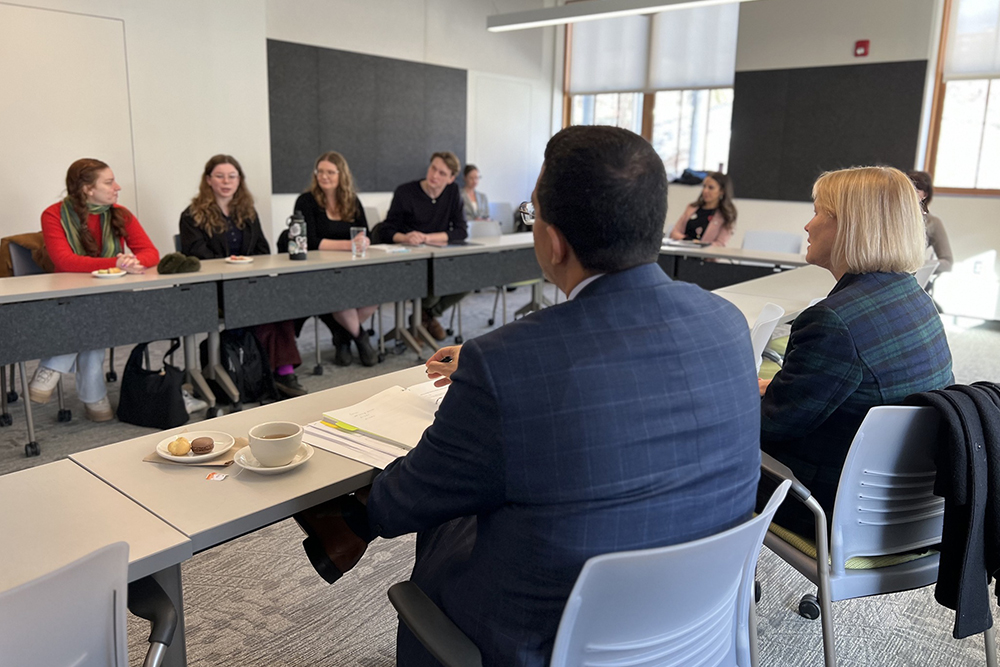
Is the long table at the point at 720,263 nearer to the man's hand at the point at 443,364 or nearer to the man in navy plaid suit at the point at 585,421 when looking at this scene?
the man's hand at the point at 443,364

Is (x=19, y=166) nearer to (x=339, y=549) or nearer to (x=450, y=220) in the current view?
(x=450, y=220)

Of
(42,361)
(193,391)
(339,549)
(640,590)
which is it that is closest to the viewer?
(640,590)

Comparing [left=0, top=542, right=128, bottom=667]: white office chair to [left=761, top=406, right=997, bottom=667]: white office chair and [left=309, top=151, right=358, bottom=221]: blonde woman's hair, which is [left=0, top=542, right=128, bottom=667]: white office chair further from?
[left=309, top=151, right=358, bottom=221]: blonde woman's hair

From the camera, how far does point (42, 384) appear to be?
11.0ft

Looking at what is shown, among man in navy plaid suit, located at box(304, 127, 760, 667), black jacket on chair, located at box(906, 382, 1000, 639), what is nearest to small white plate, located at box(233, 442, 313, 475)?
man in navy plaid suit, located at box(304, 127, 760, 667)

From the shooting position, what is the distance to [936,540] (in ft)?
5.43

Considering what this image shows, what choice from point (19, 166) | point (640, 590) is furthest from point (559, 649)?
point (19, 166)

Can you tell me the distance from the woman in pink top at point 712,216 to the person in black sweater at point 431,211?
70.0 inches

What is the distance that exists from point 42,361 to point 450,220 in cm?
257

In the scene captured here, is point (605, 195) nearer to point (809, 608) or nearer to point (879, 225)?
point (879, 225)

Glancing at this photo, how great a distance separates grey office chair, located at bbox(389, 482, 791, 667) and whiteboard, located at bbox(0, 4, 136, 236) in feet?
15.3

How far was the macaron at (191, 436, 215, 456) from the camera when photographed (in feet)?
4.51

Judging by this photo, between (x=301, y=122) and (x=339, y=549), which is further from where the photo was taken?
(x=301, y=122)

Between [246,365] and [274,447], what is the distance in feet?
8.89
